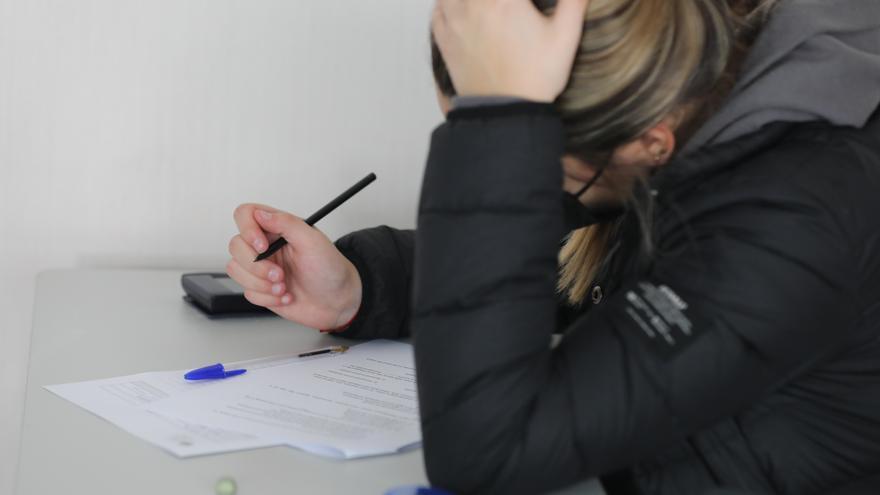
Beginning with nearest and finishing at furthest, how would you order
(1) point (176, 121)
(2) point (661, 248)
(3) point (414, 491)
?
(3) point (414, 491), (2) point (661, 248), (1) point (176, 121)

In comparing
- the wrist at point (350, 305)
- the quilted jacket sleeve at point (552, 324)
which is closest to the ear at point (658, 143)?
the quilted jacket sleeve at point (552, 324)

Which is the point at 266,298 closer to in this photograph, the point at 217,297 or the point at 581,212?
the point at 217,297

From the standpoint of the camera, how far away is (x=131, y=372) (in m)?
0.95

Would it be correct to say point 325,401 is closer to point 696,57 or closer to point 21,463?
point 21,463

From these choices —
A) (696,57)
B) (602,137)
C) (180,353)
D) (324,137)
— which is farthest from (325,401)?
(324,137)

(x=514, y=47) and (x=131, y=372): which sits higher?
(x=514, y=47)

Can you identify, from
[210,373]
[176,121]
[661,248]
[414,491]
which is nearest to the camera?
[414,491]

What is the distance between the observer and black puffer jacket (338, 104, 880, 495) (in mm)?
698

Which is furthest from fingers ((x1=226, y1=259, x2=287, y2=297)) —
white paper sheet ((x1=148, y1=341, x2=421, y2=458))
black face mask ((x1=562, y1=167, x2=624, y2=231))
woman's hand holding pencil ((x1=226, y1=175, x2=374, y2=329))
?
black face mask ((x1=562, y1=167, x2=624, y2=231))

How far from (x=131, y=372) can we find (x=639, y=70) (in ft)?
1.88

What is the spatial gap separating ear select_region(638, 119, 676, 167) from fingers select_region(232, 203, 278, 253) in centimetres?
46

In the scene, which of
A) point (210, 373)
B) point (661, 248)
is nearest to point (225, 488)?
point (210, 373)

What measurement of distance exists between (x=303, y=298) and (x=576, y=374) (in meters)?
0.48

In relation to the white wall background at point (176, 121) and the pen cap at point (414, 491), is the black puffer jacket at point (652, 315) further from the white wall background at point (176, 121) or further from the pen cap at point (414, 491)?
the white wall background at point (176, 121)
